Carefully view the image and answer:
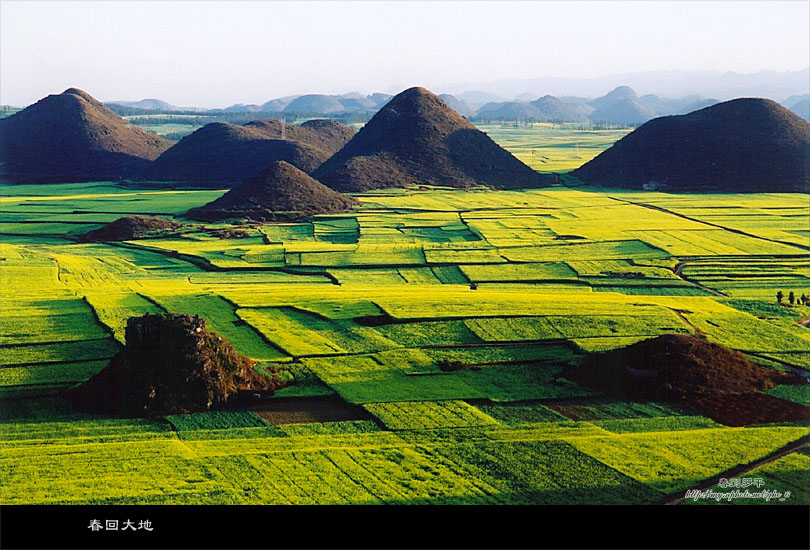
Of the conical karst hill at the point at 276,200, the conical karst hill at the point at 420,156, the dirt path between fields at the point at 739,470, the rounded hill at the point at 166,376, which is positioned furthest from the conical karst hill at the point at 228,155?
the dirt path between fields at the point at 739,470

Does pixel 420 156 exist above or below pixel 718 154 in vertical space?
above

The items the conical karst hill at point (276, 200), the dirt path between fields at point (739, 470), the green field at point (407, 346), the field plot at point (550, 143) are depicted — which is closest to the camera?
the dirt path between fields at point (739, 470)

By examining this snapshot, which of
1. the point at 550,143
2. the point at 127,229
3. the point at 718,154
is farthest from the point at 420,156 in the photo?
the point at 550,143

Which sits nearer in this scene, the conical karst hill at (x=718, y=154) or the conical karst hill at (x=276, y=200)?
the conical karst hill at (x=276, y=200)

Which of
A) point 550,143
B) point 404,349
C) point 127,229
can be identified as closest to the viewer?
point 404,349

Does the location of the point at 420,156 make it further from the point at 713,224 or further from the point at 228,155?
the point at 713,224

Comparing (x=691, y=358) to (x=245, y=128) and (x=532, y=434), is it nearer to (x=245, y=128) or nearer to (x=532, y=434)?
(x=532, y=434)

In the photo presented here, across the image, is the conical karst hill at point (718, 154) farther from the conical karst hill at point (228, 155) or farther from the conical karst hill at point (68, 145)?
the conical karst hill at point (68, 145)
